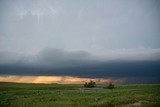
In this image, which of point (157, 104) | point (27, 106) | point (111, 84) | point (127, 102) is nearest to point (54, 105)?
point (27, 106)

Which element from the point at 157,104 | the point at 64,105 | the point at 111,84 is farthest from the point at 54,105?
the point at 111,84

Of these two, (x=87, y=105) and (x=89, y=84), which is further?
(x=89, y=84)

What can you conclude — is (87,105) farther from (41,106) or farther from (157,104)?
(157,104)

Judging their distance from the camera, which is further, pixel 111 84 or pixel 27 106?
pixel 111 84

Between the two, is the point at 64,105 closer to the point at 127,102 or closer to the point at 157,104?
the point at 127,102

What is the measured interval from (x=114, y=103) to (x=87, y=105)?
4.80 m

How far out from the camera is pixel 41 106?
44219mm

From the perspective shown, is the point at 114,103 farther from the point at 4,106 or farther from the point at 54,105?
the point at 4,106

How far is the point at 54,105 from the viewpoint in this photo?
44.9m

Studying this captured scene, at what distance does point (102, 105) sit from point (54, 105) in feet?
27.4

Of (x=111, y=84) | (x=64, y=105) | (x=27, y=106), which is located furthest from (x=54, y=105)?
(x=111, y=84)

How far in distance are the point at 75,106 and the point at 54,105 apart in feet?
12.9

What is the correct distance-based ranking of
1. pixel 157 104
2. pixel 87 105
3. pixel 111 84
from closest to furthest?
pixel 157 104 < pixel 87 105 < pixel 111 84

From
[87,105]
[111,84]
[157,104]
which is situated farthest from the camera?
[111,84]
